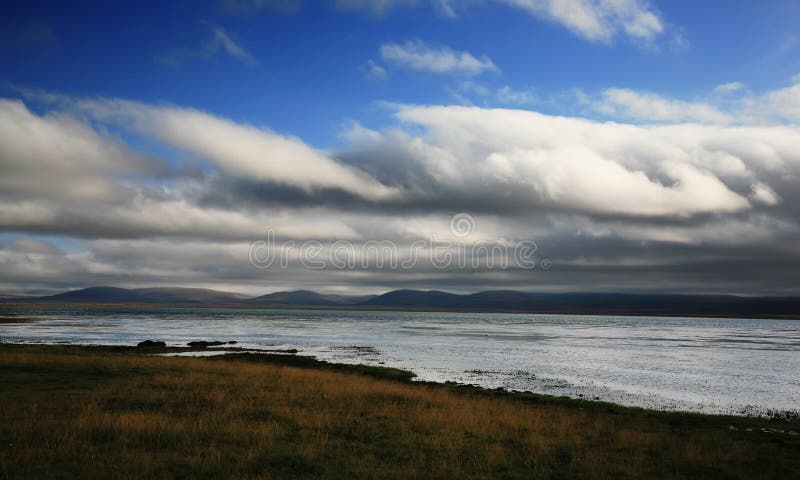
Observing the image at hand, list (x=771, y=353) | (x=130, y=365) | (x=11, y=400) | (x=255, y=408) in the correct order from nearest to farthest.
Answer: (x=11, y=400) → (x=255, y=408) → (x=130, y=365) → (x=771, y=353)

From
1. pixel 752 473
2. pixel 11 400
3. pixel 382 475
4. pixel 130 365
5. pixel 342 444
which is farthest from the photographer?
pixel 130 365

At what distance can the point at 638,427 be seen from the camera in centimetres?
2503

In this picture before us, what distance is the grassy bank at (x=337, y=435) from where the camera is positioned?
15.3 meters

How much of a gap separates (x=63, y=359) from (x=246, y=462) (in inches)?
1329

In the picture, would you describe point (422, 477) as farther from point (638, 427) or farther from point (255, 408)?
point (638, 427)

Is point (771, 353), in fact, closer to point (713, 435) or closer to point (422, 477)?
point (713, 435)

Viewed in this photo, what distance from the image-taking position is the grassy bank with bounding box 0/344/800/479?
1531 centimetres

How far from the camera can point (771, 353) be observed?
265ft

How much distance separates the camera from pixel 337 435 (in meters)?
20.1

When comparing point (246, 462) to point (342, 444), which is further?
point (342, 444)

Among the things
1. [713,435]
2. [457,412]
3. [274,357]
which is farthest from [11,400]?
[274,357]

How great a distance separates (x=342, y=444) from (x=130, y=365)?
28.8m

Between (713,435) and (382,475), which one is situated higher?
(382,475)

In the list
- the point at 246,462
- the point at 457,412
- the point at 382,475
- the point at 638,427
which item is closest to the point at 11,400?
the point at 246,462
